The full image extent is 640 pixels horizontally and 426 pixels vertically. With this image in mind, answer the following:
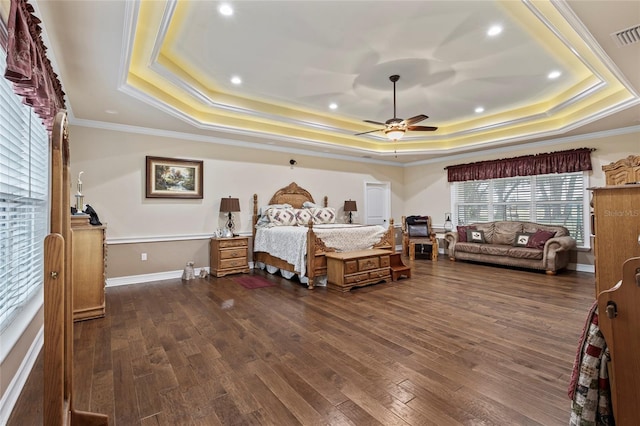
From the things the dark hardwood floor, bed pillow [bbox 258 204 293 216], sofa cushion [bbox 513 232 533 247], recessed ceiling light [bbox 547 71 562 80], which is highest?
recessed ceiling light [bbox 547 71 562 80]

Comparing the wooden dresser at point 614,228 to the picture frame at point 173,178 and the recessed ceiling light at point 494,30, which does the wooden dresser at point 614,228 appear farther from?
the picture frame at point 173,178

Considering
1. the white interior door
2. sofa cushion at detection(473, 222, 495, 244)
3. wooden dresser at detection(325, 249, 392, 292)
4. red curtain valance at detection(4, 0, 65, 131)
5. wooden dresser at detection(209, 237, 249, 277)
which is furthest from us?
the white interior door

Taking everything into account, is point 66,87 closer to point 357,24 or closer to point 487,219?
point 357,24

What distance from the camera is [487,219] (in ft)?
22.9

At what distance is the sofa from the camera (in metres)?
5.29

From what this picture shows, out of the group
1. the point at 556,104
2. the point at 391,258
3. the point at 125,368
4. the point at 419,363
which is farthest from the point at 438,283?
the point at 125,368

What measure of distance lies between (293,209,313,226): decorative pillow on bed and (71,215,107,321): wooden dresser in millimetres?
3239

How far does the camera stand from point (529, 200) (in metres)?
6.34

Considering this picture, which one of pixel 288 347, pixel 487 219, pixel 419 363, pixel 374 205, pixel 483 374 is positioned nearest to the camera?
pixel 483 374

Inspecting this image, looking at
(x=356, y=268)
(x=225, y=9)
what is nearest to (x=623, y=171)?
(x=356, y=268)

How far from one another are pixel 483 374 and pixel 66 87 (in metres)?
4.81

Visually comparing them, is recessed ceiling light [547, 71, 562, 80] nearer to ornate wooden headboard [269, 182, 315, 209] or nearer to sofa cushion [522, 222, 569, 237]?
sofa cushion [522, 222, 569, 237]

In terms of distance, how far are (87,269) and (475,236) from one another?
21.9 ft

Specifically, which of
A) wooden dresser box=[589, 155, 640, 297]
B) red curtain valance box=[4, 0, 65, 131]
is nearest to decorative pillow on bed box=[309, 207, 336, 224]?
wooden dresser box=[589, 155, 640, 297]
